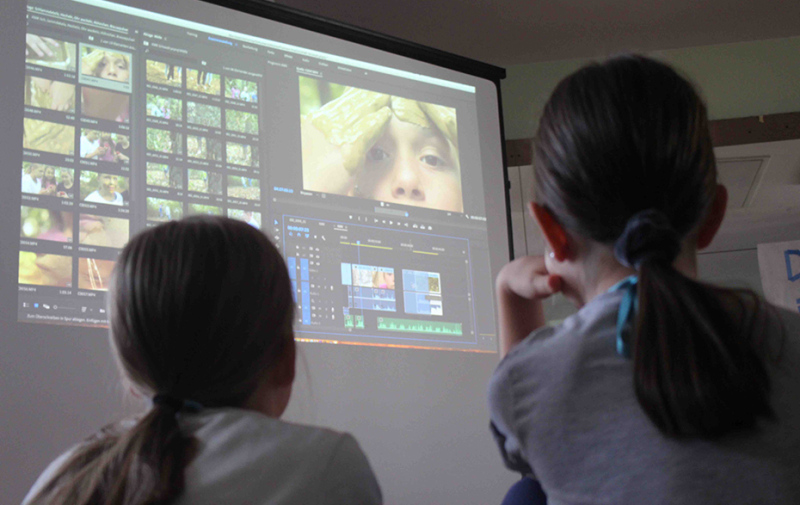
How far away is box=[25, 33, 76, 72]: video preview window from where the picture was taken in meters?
1.54

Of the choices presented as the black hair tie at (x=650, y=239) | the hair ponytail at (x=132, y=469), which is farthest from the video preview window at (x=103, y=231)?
the black hair tie at (x=650, y=239)

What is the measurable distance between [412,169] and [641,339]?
1.41 metres

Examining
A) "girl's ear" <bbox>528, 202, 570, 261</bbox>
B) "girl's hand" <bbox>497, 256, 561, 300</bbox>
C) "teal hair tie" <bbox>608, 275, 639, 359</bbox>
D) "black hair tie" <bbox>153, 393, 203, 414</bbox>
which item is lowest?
"black hair tie" <bbox>153, 393, 203, 414</bbox>

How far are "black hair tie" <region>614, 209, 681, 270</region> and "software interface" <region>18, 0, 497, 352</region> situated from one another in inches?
44.5

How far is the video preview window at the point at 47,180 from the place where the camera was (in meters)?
1.48

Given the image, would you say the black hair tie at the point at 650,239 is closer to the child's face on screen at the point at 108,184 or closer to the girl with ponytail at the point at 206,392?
the girl with ponytail at the point at 206,392

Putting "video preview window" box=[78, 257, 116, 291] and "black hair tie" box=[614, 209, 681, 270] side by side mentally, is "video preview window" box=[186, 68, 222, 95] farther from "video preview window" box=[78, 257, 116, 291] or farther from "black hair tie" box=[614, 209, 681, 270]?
"black hair tie" box=[614, 209, 681, 270]

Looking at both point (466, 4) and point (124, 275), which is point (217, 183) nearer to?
point (124, 275)

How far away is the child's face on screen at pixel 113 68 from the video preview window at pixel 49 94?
0.08 metres

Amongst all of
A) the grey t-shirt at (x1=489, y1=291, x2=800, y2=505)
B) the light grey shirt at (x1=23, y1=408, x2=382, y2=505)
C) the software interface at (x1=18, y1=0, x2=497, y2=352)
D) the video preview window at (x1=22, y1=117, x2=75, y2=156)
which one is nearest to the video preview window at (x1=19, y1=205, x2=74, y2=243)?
the software interface at (x1=18, y1=0, x2=497, y2=352)

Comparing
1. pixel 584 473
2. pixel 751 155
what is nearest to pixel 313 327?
pixel 584 473

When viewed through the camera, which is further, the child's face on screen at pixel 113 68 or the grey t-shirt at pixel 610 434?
the child's face on screen at pixel 113 68

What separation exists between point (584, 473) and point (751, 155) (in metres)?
2.82

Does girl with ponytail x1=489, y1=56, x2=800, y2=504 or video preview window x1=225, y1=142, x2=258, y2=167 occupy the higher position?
video preview window x1=225, y1=142, x2=258, y2=167
